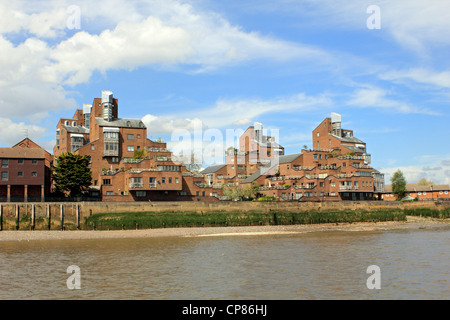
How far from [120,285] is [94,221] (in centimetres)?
3726

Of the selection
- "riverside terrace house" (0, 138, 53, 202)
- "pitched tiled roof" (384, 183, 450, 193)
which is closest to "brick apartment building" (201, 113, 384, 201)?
"pitched tiled roof" (384, 183, 450, 193)

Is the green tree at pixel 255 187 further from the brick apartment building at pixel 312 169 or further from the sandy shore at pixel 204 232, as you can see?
the sandy shore at pixel 204 232

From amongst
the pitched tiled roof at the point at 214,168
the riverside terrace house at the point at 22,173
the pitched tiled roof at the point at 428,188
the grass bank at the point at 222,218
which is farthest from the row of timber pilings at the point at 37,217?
the pitched tiled roof at the point at 428,188

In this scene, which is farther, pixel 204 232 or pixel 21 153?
pixel 21 153

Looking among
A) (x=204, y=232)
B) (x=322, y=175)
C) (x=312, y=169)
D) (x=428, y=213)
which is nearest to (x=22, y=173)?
(x=204, y=232)

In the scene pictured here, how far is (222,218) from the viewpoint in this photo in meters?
65.9

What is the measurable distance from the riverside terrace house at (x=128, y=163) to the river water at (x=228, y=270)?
33742mm

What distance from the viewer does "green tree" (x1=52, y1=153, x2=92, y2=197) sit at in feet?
244

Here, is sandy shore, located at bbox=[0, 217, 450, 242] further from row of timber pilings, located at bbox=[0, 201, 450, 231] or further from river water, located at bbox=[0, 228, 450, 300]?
river water, located at bbox=[0, 228, 450, 300]

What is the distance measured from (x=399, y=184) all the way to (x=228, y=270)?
9634 cm

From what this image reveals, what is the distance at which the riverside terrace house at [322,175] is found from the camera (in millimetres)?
94031

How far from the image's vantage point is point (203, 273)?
28.8 meters

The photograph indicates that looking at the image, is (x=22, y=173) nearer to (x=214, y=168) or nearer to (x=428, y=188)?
(x=214, y=168)

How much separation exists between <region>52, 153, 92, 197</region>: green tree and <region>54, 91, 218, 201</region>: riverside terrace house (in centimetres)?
487
